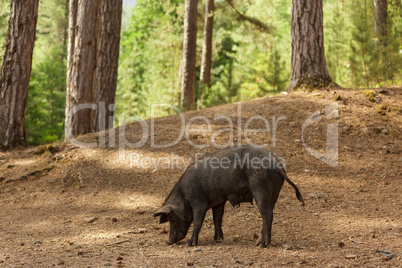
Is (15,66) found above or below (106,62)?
below

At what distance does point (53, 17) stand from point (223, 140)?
135ft

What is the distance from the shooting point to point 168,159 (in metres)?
9.44

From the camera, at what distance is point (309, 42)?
1141 cm

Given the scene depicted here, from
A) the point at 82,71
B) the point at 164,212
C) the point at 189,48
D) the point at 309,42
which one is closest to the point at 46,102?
the point at 189,48

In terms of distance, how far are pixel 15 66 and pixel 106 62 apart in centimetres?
261

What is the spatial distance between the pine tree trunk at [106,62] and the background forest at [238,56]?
444 centimetres

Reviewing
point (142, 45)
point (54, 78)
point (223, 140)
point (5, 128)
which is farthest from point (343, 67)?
point (142, 45)

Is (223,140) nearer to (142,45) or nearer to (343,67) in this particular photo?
(343,67)

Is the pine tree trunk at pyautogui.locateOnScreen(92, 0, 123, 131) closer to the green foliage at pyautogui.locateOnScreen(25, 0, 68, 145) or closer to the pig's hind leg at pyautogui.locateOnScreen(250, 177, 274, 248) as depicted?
the pig's hind leg at pyautogui.locateOnScreen(250, 177, 274, 248)

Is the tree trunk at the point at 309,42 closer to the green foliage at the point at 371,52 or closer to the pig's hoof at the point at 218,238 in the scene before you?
the green foliage at the point at 371,52

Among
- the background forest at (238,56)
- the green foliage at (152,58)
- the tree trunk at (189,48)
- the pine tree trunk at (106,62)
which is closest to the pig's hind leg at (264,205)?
the pine tree trunk at (106,62)

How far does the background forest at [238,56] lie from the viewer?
1544 cm

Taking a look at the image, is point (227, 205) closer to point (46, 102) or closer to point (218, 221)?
point (218, 221)

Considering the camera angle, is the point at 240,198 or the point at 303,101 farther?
the point at 303,101
